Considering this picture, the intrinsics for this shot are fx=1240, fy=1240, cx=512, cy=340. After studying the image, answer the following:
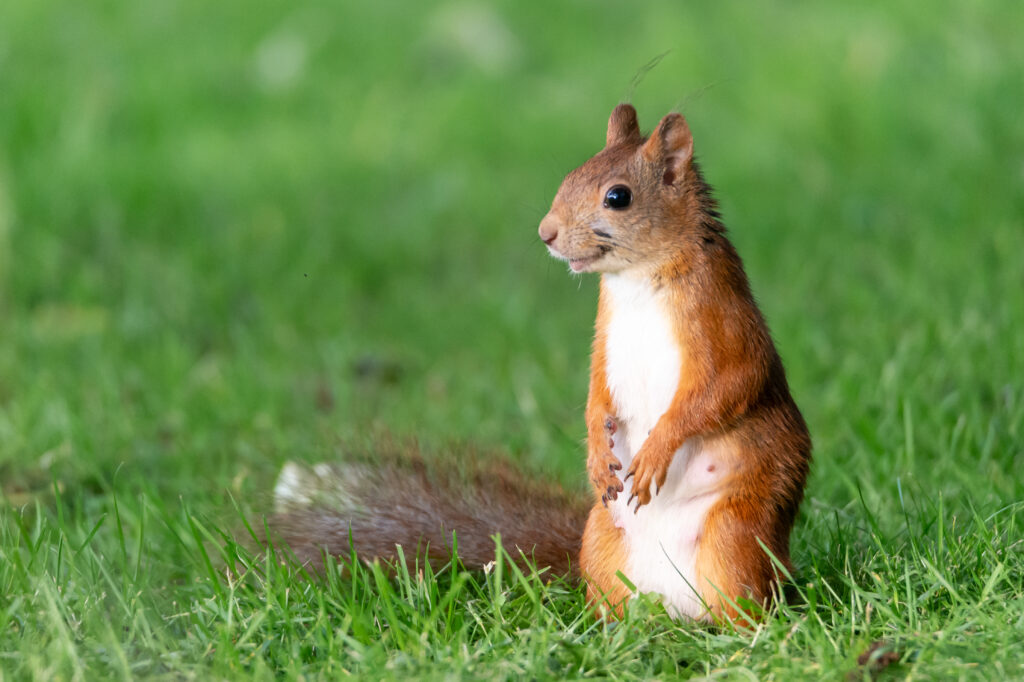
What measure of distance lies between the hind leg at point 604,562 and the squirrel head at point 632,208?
45 centimetres

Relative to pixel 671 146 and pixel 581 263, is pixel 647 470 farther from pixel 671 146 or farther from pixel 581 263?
pixel 671 146

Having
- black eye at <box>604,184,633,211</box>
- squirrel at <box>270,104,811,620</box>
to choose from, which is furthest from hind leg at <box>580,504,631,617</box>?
black eye at <box>604,184,633,211</box>

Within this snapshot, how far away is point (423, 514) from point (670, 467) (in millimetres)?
534

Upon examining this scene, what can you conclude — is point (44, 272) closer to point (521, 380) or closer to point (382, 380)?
point (382, 380)

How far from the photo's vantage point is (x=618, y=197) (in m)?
2.05

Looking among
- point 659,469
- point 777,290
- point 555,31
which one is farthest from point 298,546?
point 555,31

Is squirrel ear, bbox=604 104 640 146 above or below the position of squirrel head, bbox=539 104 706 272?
above

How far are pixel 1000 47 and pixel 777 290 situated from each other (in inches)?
76.5

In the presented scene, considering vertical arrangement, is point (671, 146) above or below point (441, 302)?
above

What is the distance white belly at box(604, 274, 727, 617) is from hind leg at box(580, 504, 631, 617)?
22 millimetres

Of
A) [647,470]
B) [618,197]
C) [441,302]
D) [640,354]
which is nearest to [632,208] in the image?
[618,197]

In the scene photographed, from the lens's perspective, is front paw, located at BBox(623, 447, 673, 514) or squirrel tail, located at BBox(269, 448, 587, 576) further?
squirrel tail, located at BBox(269, 448, 587, 576)

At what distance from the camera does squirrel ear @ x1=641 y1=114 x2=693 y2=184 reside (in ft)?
6.82

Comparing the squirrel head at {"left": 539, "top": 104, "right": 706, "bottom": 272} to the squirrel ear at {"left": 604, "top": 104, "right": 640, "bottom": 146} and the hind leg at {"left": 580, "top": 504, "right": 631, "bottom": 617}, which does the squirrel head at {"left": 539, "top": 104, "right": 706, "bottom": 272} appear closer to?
the squirrel ear at {"left": 604, "top": 104, "right": 640, "bottom": 146}
